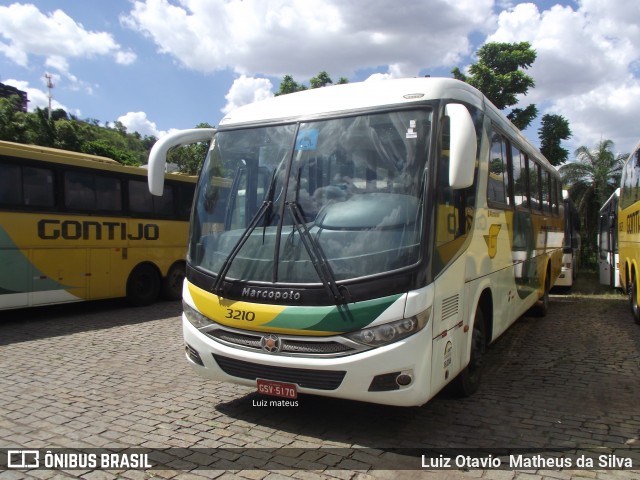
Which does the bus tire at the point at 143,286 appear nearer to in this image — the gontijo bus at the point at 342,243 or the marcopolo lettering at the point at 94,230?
the marcopolo lettering at the point at 94,230

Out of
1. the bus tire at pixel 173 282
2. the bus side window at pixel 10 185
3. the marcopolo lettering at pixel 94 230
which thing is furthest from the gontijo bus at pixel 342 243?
the bus tire at pixel 173 282

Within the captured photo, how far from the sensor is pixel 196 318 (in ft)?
15.5

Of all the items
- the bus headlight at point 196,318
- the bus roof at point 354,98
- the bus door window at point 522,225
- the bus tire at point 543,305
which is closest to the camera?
the bus roof at point 354,98

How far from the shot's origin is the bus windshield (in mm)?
4059

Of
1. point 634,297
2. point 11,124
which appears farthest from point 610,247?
point 11,124

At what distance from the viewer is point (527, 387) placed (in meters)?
5.75

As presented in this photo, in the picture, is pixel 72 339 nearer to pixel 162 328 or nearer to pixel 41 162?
pixel 162 328

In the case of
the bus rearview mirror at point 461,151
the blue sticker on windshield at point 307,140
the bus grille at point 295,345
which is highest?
the blue sticker on windshield at point 307,140

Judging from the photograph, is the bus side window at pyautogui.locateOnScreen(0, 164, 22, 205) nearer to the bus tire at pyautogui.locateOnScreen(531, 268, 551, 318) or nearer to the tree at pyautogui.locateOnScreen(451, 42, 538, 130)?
the bus tire at pyautogui.locateOnScreen(531, 268, 551, 318)

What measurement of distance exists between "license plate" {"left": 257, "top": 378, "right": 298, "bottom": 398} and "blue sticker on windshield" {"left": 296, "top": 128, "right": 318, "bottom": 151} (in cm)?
199

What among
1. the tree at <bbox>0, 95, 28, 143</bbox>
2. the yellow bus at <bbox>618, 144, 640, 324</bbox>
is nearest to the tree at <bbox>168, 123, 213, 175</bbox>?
the tree at <bbox>0, 95, 28, 143</bbox>

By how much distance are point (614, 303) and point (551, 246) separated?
140 inches

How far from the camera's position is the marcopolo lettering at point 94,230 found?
31.3 feet

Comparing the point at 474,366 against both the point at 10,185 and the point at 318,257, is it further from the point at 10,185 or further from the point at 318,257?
the point at 10,185
